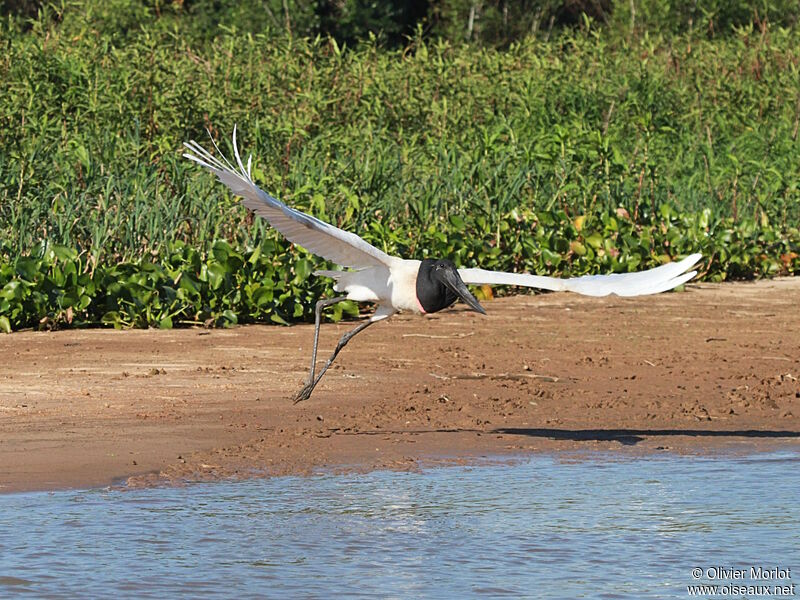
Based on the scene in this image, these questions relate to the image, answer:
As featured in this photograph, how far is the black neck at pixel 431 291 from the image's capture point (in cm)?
617

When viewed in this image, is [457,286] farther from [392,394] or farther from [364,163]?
[364,163]

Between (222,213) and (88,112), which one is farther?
(88,112)

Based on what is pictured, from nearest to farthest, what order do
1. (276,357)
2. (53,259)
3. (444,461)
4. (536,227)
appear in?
(444,461), (276,357), (53,259), (536,227)

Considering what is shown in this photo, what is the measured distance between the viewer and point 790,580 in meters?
4.68

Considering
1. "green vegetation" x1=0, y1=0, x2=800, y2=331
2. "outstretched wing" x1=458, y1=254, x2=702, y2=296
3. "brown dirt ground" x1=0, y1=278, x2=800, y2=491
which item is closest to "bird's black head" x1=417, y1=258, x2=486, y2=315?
"outstretched wing" x1=458, y1=254, x2=702, y2=296

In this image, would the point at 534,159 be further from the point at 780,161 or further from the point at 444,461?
the point at 444,461

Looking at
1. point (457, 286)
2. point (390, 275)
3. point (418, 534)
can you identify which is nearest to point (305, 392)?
point (390, 275)

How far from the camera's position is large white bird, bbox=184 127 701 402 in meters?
5.79

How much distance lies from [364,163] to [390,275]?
17.0ft

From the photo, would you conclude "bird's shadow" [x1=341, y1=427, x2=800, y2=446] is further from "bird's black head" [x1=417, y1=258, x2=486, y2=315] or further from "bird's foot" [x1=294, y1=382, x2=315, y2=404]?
"bird's black head" [x1=417, y1=258, x2=486, y2=315]

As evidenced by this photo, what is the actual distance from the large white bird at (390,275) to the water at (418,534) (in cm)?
78

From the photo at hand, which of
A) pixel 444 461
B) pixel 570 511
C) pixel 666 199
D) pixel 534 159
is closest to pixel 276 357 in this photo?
pixel 444 461

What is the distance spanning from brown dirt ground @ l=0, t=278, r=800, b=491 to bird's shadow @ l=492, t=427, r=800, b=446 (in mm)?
16

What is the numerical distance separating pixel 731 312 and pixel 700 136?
16.0 feet
